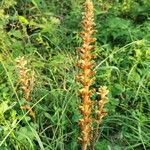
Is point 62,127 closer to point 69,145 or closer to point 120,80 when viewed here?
point 69,145

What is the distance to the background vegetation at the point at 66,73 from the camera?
8.98ft

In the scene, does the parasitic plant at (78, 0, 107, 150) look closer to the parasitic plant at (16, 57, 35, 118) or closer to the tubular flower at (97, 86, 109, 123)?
the tubular flower at (97, 86, 109, 123)

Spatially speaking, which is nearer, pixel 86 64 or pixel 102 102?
pixel 86 64

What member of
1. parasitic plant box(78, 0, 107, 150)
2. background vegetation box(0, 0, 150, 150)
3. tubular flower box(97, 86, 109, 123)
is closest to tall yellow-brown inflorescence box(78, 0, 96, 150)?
parasitic plant box(78, 0, 107, 150)

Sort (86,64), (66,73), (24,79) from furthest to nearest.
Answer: (66,73) → (24,79) → (86,64)

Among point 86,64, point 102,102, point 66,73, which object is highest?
point 86,64

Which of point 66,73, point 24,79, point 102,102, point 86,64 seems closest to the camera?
point 86,64

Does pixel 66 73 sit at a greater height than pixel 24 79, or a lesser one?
lesser

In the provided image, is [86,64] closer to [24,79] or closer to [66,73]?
[24,79]

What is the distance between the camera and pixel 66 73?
3.32 m

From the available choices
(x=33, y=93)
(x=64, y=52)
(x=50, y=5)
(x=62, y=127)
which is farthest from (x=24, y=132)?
(x=50, y=5)

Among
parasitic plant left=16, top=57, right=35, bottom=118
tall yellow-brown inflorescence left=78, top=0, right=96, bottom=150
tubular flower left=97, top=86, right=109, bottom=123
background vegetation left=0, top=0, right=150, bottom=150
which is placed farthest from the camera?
background vegetation left=0, top=0, right=150, bottom=150

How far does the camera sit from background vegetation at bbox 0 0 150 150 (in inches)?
108

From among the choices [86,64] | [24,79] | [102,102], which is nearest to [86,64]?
[86,64]
